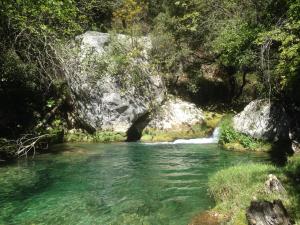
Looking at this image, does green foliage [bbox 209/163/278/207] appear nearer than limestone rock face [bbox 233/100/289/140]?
Yes

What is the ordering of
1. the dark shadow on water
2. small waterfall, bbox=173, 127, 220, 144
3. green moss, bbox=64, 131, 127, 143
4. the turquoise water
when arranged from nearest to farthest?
the turquoise water < the dark shadow on water < small waterfall, bbox=173, 127, 220, 144 < green moss, bbox=64, 131, 127, 143

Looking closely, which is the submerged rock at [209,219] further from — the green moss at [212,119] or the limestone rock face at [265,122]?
the green moss at [212,119]

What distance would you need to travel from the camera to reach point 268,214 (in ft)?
26.6

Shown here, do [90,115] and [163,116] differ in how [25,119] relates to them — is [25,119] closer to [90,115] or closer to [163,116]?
[90,115]

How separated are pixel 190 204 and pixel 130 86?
1712 centimetres

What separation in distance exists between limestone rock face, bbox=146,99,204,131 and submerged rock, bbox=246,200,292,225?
19695mm

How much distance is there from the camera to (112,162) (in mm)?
19016

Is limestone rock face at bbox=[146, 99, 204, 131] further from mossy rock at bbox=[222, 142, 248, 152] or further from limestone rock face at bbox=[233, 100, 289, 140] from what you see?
mossy rock at bbox=[222, 142, 248, 152]

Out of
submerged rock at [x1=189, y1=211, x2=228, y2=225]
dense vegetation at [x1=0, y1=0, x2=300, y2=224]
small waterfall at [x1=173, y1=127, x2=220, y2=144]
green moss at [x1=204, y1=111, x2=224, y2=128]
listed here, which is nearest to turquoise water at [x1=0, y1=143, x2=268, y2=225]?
submerged rock at [x1=189, y1=211, x2=228, y2=225]

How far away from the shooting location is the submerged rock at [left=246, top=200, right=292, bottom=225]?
26.6 ft

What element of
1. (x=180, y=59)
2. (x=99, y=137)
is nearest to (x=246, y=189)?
(x=99, y=137)

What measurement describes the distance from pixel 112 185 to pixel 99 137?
11748mm

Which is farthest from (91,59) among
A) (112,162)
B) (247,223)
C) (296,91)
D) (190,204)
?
(247,223)

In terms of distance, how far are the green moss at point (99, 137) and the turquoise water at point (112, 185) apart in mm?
3622
